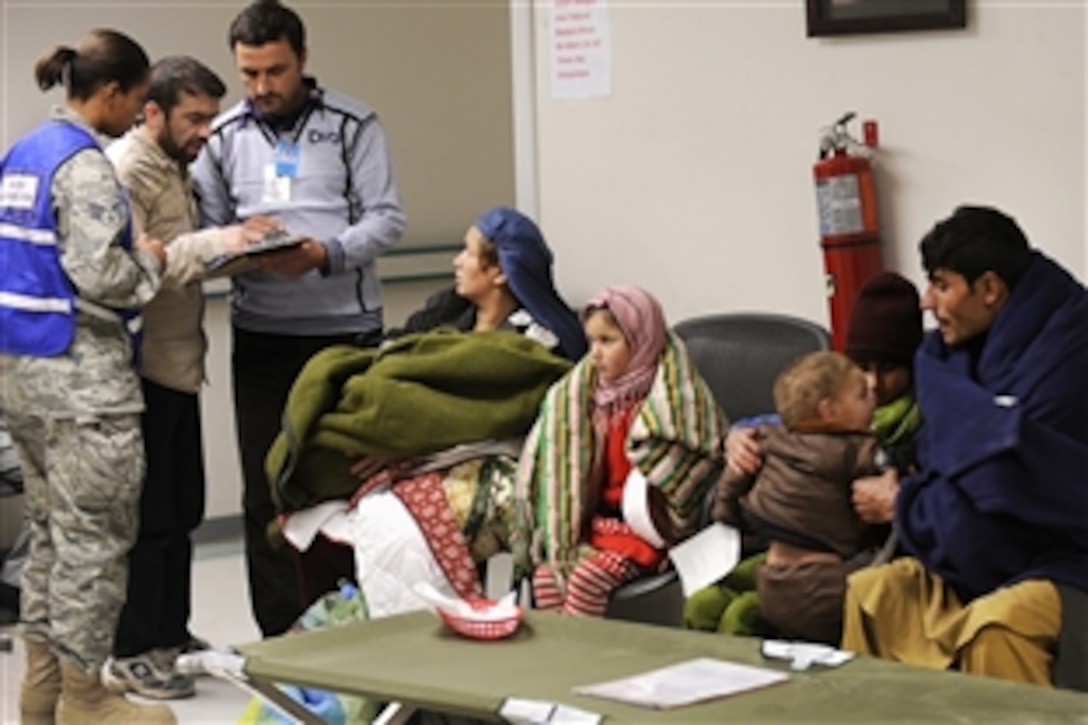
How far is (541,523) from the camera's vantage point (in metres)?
3.78

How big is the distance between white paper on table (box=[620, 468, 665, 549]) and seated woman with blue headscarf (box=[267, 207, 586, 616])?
313 mm

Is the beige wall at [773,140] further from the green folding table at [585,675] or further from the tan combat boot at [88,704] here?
the tan combat boot at [88,704]

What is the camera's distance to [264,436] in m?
4.77

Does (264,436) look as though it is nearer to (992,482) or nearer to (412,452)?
(412,452)

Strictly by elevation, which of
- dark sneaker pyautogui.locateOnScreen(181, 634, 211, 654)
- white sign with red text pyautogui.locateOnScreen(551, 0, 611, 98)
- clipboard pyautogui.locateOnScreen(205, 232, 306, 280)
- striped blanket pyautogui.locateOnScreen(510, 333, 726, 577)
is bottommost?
dark sneaker pyautogui.locateOnScreen(181, 634, 211, 654)

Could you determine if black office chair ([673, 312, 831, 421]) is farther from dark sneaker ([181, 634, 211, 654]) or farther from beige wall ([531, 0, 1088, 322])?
dark sneaker ([181, 634, 211, 654])

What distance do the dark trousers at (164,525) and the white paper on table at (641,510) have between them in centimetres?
148

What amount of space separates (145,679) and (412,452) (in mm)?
1235

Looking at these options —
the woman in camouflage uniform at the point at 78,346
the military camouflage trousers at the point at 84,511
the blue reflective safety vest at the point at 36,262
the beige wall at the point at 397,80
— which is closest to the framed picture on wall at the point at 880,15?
the woman in camouflage uniform at the point at 78,346

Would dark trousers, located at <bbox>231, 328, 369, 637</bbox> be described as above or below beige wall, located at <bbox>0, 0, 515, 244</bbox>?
below

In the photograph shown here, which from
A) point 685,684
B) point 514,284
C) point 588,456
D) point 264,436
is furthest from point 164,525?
point 685,684

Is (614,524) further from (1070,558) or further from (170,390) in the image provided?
(170,390)

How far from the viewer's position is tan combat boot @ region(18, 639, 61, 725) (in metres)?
4.43

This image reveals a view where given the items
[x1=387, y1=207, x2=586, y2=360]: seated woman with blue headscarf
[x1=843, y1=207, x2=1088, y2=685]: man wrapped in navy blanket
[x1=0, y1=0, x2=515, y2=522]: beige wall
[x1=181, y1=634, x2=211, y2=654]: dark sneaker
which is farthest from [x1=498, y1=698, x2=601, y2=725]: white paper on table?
[x1=0, y1=0, x2=515, y2=522]: beige wall
